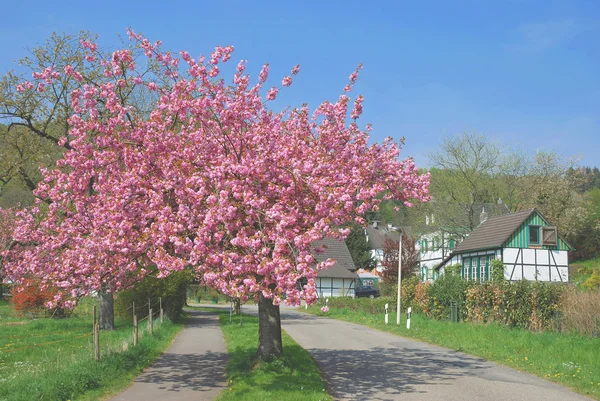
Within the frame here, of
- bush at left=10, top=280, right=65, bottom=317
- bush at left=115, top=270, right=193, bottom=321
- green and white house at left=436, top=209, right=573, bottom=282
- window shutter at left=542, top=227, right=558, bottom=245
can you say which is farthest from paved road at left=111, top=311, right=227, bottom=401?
window shutter at left=542, top=227, right=558, bottom=245

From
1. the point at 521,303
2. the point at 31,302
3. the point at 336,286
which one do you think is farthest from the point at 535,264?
the point at 31,302

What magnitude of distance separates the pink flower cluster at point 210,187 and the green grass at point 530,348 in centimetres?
537

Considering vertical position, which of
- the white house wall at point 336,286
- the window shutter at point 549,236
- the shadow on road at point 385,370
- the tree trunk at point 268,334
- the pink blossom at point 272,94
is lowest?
the white house wall at point 336,286

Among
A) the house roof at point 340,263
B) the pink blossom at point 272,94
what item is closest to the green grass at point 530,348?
the pink blossom at point 272,94

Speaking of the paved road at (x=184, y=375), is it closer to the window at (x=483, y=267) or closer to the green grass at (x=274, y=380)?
the green grass at (x=274, y=380)

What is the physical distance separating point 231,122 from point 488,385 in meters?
7.87

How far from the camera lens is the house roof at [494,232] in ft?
149

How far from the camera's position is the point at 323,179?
39.1ft

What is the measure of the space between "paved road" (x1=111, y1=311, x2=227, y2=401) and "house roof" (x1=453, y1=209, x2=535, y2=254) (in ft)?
98.7

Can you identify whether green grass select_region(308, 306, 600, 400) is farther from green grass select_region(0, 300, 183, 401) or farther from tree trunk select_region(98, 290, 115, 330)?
tree trunk select_region(98, 290, 115, 330)

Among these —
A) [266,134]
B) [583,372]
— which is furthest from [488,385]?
[266,134]

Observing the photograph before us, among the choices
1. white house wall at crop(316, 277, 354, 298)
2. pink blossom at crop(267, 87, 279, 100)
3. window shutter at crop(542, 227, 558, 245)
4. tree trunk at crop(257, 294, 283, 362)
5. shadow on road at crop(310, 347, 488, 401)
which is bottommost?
white house wall at crop(316, 277, 354, 298)

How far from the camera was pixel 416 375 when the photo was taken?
14656mm

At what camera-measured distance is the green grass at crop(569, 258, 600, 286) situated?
181ft
